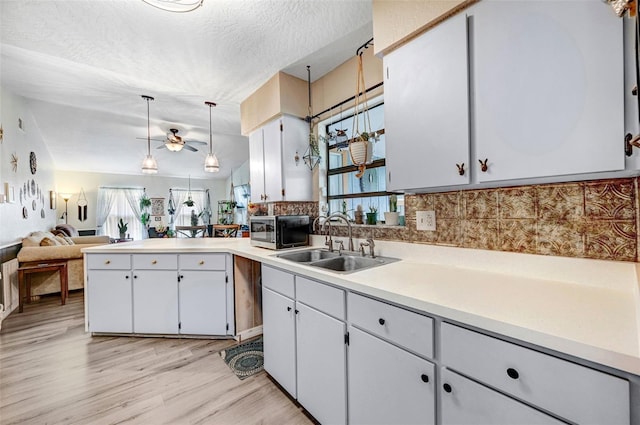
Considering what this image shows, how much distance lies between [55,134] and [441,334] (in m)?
7.63

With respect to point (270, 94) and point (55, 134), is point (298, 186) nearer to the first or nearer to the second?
point (270, 94)

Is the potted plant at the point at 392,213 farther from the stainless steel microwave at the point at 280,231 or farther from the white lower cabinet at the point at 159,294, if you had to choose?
the white lower cabinet at the point at 159,294

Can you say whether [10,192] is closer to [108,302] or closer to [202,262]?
[108,302]

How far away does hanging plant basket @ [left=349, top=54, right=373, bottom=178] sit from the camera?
1.75 metres

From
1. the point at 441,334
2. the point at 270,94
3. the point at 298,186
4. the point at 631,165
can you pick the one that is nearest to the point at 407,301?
the point at 441,334

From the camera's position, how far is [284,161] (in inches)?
100

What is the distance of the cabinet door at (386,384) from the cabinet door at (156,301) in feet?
6.34

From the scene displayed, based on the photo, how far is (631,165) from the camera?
32.1 inches

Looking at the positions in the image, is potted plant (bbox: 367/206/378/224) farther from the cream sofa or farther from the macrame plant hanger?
the macrame plant hanger

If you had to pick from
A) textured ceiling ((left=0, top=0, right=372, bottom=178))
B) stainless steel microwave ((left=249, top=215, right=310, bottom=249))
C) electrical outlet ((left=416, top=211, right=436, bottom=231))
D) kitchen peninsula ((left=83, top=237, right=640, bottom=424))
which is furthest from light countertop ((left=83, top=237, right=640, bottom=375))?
textured ceiling ((left=0, top=0, right=372, bottom=178))

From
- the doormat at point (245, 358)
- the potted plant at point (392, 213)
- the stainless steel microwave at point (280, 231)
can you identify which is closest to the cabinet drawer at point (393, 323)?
the potted plant at point (392, 213)

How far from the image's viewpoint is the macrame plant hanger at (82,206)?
24.6 ft

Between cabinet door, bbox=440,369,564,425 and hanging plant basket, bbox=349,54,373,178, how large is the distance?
1256mm

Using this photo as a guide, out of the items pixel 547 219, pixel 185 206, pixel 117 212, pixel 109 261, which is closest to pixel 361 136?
pixel 547 219
